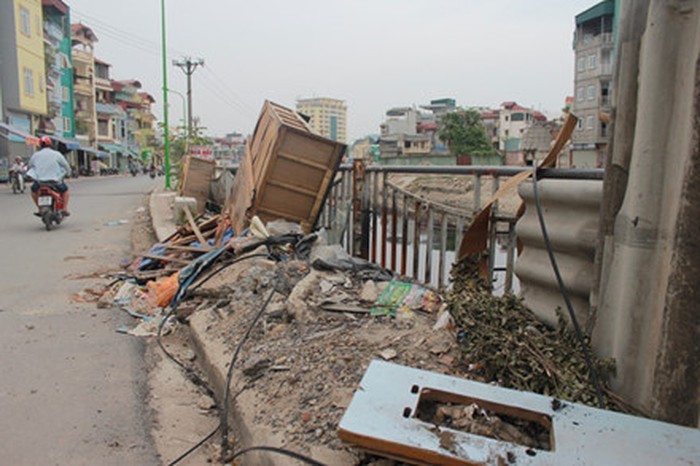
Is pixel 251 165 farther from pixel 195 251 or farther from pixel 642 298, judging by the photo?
pixel 642 298

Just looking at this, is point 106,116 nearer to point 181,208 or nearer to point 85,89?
point 85,89

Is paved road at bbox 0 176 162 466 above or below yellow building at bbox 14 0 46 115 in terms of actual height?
below

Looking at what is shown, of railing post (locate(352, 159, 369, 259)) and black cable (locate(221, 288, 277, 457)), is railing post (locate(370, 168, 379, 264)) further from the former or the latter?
black cable (locate(221, 288, 277, 457))

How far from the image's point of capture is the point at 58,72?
149 feet

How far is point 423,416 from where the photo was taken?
6.88 feet

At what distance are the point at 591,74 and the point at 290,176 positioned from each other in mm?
59135

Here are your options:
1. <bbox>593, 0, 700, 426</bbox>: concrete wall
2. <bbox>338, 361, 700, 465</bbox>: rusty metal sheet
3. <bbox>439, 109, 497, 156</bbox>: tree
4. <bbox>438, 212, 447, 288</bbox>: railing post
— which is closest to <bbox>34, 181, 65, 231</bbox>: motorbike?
<bbox>438, 212, 447, 288</bbox>: railing post

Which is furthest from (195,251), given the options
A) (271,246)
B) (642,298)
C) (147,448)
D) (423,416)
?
(642,298)

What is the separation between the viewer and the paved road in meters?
2.60

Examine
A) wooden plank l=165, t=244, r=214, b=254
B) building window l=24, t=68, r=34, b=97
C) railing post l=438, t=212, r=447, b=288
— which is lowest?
wooden plank l=165, t=244, r=214, b=254

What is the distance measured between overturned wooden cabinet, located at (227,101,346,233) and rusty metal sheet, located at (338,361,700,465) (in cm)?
541

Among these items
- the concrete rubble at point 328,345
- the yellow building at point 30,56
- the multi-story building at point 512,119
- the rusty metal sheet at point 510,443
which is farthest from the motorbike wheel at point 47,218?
the multi-story building at point 512,119

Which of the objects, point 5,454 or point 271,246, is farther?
point 271,246

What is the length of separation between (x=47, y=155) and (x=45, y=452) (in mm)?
9233
